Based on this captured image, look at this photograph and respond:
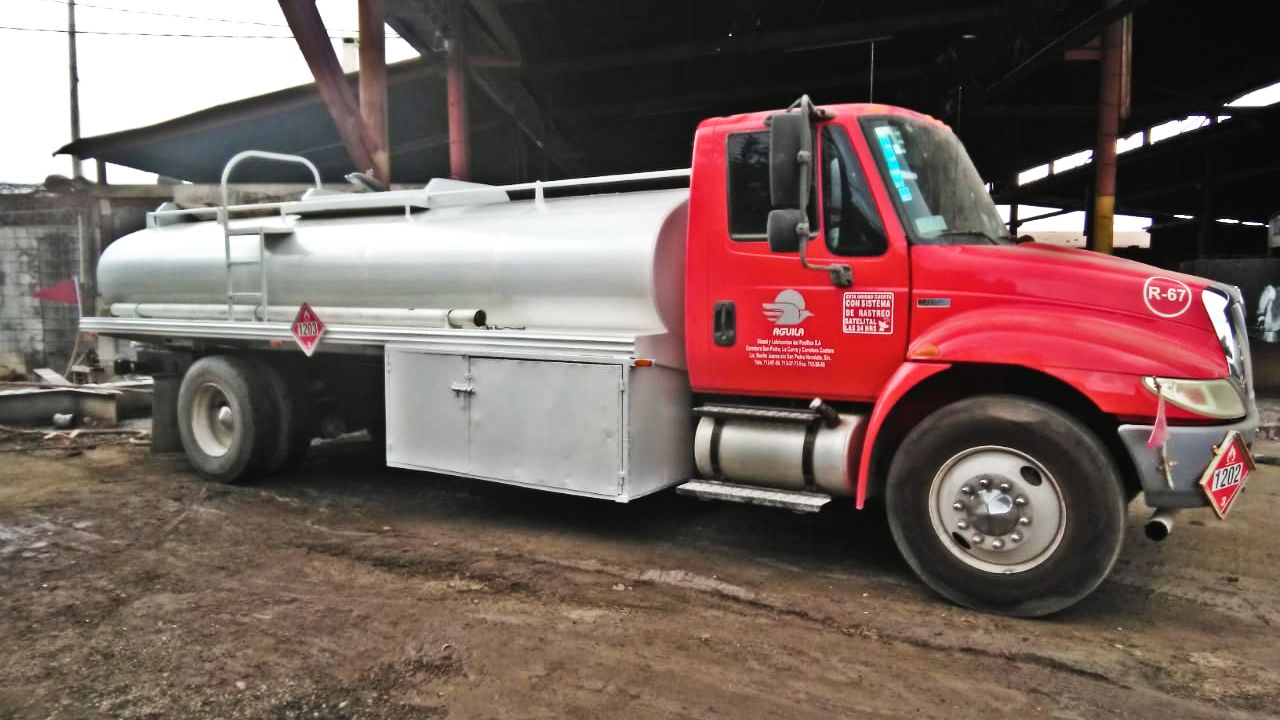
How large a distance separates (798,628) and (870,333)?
1.53 metres

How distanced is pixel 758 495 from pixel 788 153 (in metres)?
1.81

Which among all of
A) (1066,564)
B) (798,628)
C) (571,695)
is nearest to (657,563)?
(798,628)

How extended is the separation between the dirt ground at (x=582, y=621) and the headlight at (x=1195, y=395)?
1.02 m

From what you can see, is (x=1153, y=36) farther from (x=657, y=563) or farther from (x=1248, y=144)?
(x=657, y=563)

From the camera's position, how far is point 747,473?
4613 millimetres

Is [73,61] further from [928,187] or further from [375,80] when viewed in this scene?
[928,187]

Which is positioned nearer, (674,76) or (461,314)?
(461,314)

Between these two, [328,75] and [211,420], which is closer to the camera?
[211,420]

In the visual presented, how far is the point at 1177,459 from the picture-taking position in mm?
3566

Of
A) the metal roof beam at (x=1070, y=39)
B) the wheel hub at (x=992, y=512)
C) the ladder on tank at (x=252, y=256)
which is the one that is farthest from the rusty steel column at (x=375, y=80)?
the metal roof beam at (x=1070, y=39)

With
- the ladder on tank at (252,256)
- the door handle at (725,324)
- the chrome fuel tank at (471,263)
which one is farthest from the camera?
the ladder on tank at (252,256)

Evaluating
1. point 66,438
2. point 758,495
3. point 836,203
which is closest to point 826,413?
point 758,495

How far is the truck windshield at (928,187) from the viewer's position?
13.9ft

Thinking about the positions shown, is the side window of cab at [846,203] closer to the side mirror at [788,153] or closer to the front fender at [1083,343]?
the side mirror at [788,153]
